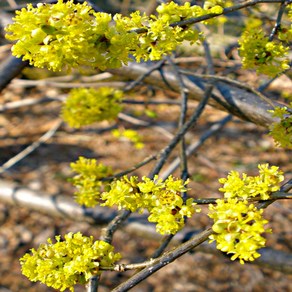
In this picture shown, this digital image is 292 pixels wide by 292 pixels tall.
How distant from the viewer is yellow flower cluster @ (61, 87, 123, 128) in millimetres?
2256

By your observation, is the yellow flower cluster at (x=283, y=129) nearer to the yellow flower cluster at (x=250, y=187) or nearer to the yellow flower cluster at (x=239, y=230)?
the yellow flower cluster at (x=250, y=187)

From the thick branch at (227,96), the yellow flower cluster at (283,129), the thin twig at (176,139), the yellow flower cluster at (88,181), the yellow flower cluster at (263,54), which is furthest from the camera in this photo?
the thick branch at (227,96)

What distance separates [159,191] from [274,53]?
0.66 m

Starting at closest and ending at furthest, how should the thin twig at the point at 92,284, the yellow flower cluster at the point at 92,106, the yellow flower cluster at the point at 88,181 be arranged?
the thin twig at the point at 92,284 < the yellow flower cluster at the point at 88,181 < the yellow flower cluster at the point at 92,106

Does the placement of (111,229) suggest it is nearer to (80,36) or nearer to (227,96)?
(80,36)

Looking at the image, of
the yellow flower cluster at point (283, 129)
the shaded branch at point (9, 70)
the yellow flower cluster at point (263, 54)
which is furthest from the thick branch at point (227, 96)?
the shaded branch at point (9, 70)

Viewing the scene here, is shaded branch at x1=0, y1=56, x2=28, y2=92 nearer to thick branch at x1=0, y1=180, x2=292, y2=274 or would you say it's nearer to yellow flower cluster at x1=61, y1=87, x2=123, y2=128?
yellow flower cluster at x1=61, y1=87, x2=123, y2=128

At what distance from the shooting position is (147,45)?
110 cm

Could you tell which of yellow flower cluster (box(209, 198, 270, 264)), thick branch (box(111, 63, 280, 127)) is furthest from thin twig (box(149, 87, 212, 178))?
yellow flower cluster (box(209, 198, 270, 264))

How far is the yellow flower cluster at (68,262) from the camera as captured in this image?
1099 millimetres

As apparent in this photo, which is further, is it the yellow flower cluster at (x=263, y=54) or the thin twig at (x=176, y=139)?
the thin twig at (x=176, y=139)

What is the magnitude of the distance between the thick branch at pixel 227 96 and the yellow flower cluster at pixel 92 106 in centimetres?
17

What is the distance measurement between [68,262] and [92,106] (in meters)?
1.23

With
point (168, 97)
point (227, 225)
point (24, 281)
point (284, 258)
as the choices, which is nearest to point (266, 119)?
point (284, 258)
